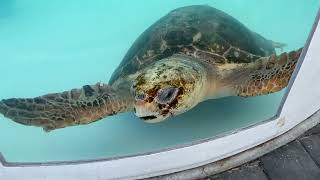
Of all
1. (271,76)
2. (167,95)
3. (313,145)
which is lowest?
(313,145)

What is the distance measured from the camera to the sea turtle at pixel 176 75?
48.7 inches

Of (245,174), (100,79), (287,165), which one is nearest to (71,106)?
(100,79)

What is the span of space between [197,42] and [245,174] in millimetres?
514

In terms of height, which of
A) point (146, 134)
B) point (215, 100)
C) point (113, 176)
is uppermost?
point (215, 100)

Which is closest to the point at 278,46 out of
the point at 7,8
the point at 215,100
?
the point at 215,100

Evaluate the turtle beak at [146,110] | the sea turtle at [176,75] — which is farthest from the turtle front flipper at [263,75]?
the turtle beak at [146,110]

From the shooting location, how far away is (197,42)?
59.2 inches

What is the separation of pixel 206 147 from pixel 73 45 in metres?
0.82

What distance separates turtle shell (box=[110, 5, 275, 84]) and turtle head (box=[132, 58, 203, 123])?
126 mm

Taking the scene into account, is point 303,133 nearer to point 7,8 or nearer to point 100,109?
point 100,109

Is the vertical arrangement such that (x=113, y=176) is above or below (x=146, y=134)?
below

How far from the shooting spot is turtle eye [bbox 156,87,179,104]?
1.20 m

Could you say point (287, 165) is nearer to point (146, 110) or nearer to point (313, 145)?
point (313, 145)

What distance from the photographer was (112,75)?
1570mm
